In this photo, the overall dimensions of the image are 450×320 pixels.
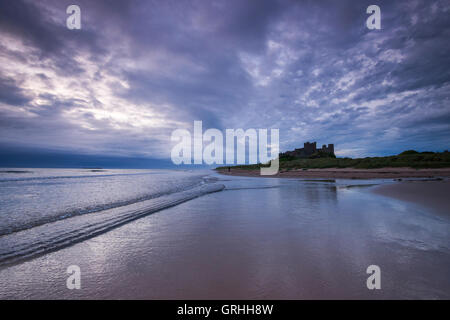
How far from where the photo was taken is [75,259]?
135 inches

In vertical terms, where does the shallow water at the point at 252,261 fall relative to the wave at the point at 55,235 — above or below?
above

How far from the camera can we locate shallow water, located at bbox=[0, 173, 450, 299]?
7.81ft

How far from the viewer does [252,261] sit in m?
3.18

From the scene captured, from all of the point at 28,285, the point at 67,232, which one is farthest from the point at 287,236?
the point at 67,232

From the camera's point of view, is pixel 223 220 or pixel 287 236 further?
pixel 223 220

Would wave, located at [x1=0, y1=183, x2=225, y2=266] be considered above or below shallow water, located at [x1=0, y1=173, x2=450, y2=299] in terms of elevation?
below

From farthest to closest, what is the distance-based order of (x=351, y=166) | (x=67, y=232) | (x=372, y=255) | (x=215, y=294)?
(x=351, y=166)
(x=67, y=232)
(x=372, y=255)
(x=215, y=294)

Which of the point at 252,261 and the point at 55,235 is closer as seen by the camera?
the point at 252,261

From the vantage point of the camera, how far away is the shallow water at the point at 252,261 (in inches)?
93.7

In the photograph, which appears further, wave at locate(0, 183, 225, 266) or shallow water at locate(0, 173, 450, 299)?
wave at locate(0, 183, 225, 266)

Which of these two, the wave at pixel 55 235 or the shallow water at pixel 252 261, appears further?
the wave at pixel 55 235

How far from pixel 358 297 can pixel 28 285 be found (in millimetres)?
4554

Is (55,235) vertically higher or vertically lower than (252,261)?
lower
